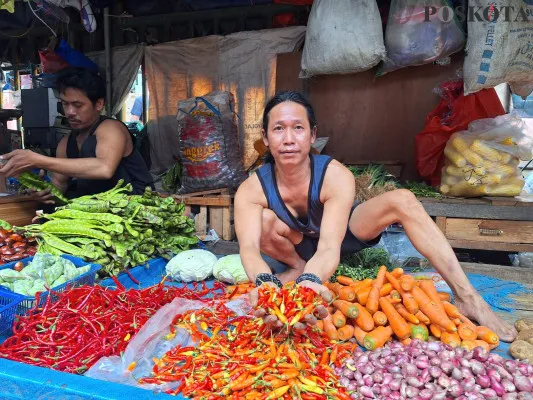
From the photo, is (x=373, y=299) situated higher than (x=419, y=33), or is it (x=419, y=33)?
(x=419, y=33)

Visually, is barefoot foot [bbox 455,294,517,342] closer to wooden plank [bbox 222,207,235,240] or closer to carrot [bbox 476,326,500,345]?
carrot [bbox 476,326,500,345]

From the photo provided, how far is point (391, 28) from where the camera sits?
4578 mm

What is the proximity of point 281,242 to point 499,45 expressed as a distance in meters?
2.56

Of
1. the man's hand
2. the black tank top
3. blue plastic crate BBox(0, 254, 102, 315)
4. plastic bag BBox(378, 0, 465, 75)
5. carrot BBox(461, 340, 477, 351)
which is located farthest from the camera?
plastic bag BBox(378, 0, 465, 75)

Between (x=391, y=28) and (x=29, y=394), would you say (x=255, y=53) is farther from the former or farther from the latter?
(x=29, y=394)

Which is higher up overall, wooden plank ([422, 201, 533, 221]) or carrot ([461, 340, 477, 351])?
wooden plank ([422, 201, 533, 221])

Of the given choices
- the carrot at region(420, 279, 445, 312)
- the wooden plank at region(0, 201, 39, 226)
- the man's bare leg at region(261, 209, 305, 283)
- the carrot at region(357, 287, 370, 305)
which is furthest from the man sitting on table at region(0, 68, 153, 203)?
the carrot at region(420, 279, 445, 312)

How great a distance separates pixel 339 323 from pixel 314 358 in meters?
0.47

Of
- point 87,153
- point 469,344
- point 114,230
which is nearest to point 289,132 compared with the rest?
point 469,344

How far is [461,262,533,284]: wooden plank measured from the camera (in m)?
3.43

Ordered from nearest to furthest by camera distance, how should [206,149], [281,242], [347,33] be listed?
1. [281,242]
2. [347,33]
3. [206,149]

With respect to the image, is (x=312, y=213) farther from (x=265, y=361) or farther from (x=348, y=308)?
(x=265, y=361)

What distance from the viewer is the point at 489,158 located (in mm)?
4109

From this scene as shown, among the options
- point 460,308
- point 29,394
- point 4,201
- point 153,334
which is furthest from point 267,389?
point 4,201
